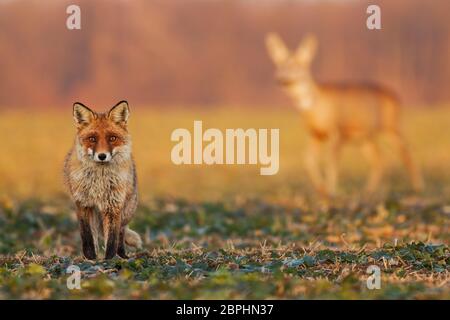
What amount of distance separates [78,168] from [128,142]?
1.70ft

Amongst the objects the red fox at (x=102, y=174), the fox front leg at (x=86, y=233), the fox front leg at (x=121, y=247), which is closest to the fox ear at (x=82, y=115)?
the red fox at (x=102, y=174)

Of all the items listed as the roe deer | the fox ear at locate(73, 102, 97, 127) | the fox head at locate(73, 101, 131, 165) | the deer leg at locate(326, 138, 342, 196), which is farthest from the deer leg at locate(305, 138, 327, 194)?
the fox ear at locate(73, 102, 97, 127)

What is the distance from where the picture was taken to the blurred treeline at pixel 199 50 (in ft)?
168

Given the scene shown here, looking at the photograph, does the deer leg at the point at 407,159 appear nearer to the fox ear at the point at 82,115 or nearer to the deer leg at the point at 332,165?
the deer leg at the point at 332,165

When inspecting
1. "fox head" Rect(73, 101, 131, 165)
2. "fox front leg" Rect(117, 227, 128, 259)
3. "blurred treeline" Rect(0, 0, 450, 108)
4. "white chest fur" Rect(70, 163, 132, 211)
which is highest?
"blurred treeline" Rect(0, 0, 450, 108)

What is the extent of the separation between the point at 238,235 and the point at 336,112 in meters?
8.20

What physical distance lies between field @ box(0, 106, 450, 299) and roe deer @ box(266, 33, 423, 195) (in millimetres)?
775

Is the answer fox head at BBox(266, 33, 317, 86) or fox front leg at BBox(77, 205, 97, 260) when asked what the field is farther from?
fox head at BBox(266, 33, 317, 86)

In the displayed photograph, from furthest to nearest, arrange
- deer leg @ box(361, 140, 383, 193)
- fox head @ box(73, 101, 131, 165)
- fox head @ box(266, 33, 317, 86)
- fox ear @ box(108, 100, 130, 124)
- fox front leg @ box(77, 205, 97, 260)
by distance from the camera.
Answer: fox head @ box(266, 33, 317, 86) → deer leg @ box(361, 140, 383, 193) → fox front leg @ box(77, 205, 97, 260) → fox ear @ box(108, 100, 130, 124) → fox head @ box(73, 101, 131, 165)

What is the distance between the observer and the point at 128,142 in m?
7.48

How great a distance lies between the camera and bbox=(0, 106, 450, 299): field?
21.2ft

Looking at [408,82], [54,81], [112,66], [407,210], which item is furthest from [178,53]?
[407,210]
